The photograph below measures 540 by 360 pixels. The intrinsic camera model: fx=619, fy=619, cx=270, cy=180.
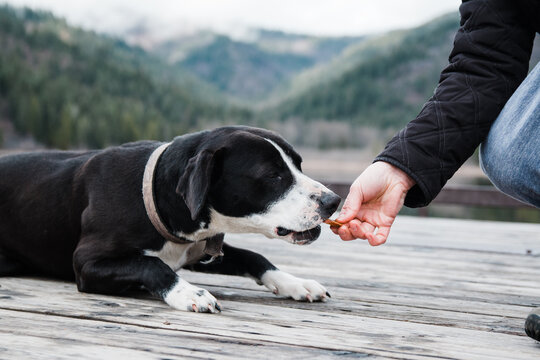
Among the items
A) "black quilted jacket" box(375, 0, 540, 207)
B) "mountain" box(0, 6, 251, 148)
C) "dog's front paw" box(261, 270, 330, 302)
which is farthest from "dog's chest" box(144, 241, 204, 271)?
"mountain" box(0, 6, 251, 148)

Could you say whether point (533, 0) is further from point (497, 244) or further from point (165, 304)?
point (497, 244)

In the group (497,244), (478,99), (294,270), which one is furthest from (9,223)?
(497,244)

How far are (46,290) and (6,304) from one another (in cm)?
34

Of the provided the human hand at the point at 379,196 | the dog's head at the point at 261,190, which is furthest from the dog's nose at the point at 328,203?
the human hand at the point at 379,196

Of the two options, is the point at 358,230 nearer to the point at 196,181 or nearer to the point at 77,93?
the point at 196,181

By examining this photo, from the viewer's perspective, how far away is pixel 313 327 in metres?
2.05

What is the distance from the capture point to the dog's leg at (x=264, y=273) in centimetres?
255

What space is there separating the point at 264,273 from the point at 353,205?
2.12 feet

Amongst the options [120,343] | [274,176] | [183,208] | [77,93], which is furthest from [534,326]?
[77,93]

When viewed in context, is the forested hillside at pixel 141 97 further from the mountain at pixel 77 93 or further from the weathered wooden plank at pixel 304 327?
the weathered wooden plank at pixel 304 327

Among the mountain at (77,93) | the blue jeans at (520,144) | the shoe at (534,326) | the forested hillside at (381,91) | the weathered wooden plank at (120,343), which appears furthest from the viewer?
the forested hillside at (381,91)

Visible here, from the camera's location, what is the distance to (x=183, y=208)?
8.23ft

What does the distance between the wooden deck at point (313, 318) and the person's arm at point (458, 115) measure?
1.27ft

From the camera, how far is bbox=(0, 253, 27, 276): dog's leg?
291cm
